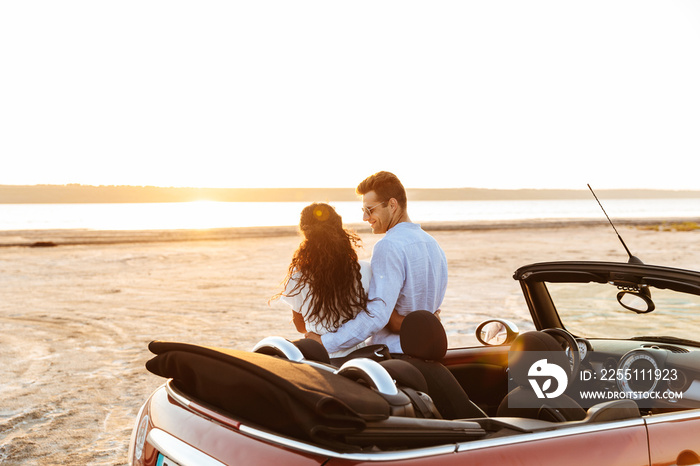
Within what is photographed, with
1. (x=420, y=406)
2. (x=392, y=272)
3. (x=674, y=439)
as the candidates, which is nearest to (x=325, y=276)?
(x=392, y=272)

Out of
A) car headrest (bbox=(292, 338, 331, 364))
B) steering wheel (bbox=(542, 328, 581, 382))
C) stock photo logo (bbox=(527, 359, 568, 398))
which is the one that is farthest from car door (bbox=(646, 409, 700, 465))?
car headrest (bbox=(292, 338, 331, 364))

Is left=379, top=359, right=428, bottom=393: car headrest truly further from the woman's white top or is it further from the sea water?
the sea water

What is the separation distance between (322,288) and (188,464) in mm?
1867

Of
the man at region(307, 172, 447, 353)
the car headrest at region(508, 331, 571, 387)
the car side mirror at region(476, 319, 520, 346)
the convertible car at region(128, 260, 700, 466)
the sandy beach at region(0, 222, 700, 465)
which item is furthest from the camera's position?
the sandy beach at region(0, 222, 700, 465)

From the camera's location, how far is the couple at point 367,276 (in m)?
3.91

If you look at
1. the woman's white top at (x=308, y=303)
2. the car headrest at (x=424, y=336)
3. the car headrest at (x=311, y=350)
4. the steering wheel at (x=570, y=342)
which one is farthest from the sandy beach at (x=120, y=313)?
the steering wheel at (x=570, y=342)

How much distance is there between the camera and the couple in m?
3.91

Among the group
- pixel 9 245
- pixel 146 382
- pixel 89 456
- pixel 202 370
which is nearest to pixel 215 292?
pixel 146 382

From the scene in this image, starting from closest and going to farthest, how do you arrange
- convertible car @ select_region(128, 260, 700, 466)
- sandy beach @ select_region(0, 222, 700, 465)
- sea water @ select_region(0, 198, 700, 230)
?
1. convertible car @ select_region(128, 260, 700, 466)
2. sandy beach @ select_region(0, 222, 700, 465)
3. sea water @ select_region(0, 198, 700, 230)

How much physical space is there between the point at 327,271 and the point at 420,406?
1.71 m

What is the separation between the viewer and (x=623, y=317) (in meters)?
→ 11.5

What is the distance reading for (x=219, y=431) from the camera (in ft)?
7.23

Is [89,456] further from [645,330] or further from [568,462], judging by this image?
[645,330]

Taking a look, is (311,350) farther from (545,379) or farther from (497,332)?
(497,332)
